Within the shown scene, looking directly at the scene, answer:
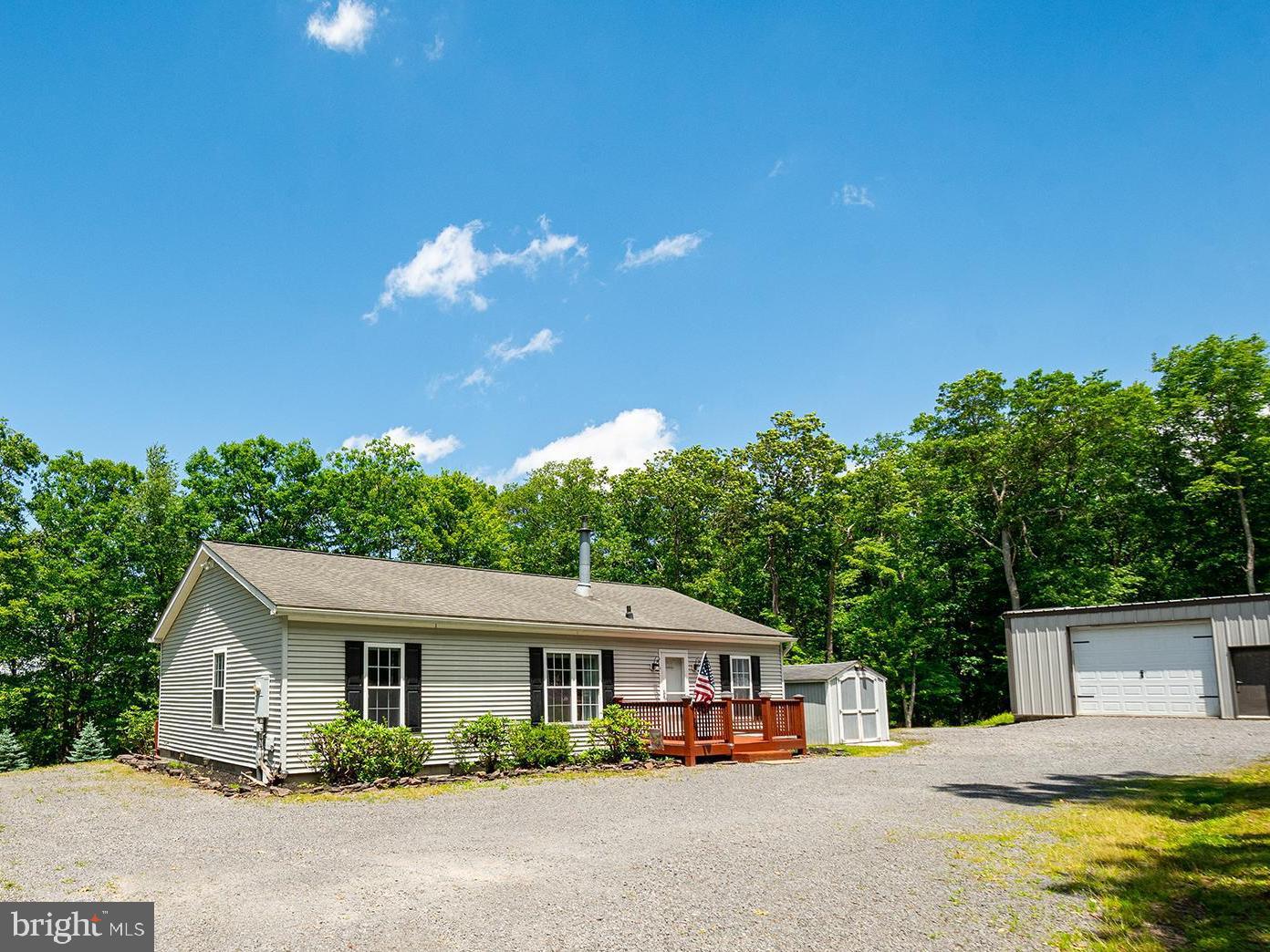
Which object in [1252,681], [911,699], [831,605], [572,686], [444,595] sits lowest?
[911,699]

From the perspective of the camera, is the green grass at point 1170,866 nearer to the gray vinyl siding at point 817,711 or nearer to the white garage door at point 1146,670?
the gray vinyl siding at point 817,711

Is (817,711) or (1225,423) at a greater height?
(1225,423)

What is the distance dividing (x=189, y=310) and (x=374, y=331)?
5.73 metres

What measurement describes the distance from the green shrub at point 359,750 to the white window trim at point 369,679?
1.06 feet

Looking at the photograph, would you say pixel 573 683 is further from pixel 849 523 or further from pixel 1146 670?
pixel 849 523

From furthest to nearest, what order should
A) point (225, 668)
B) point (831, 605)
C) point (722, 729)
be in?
point (831, 605) < point (722, 729) < point (225, 668)

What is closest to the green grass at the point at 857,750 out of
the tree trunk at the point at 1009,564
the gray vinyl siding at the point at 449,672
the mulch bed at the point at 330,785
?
the gray vinyl siding at the point at 449,672

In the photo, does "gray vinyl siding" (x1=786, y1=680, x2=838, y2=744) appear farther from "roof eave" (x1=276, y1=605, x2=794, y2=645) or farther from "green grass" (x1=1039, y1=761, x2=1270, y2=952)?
"green grass" (x1=1039, y1=761, x2=1270, y2=952)

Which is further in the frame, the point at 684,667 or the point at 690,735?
the point at 684,667

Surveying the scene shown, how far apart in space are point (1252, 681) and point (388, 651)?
72.7 ft

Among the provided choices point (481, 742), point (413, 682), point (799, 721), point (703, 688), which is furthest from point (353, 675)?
point (799, 721)

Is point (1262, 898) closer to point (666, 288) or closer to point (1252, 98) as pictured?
point (1252, 98)

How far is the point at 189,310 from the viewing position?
20594 mm

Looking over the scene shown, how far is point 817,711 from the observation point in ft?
69.4
